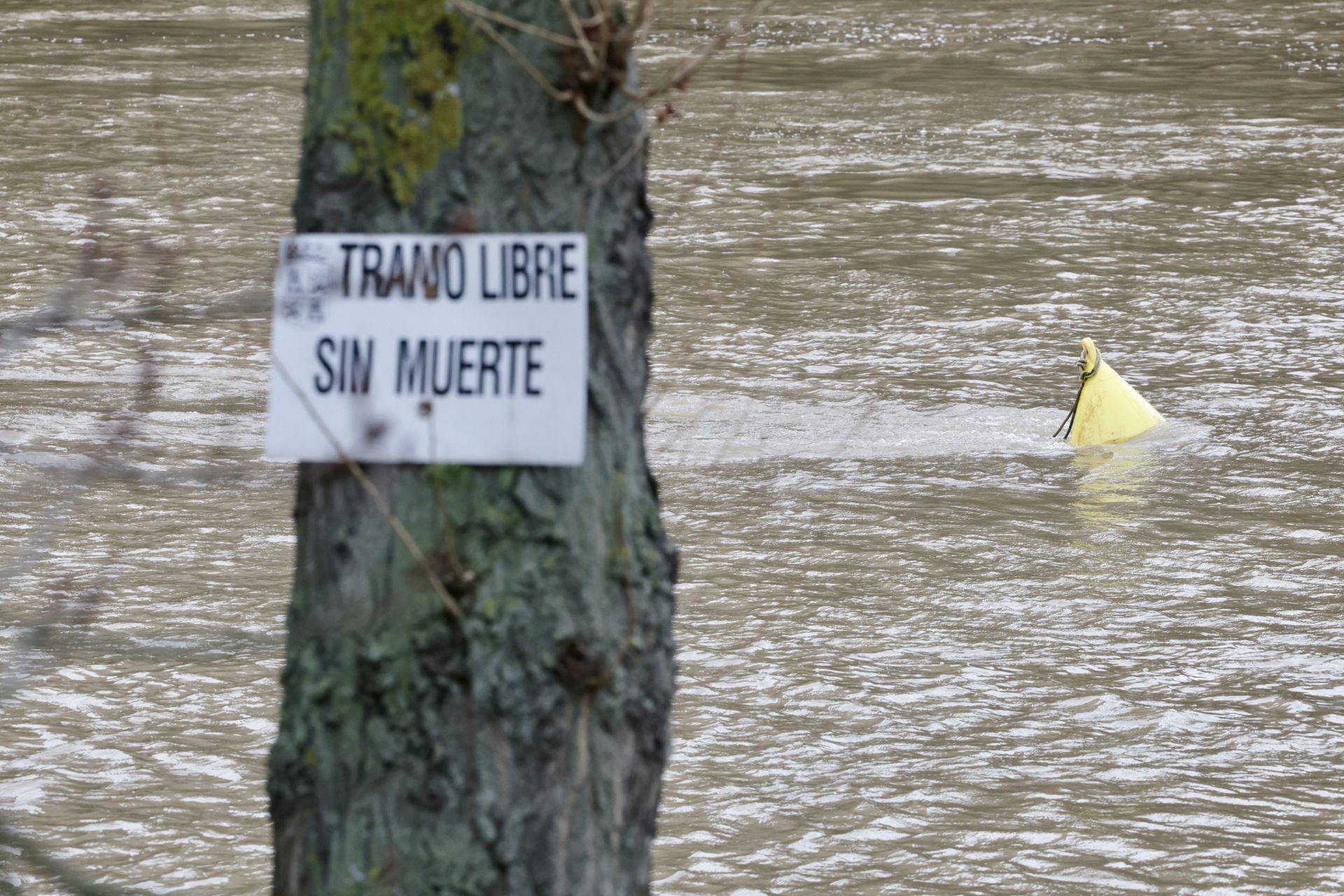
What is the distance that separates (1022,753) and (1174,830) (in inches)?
20.9

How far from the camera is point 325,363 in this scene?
2.21 meters

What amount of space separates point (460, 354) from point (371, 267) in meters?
0.15

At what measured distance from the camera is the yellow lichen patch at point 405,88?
2189 millimetres

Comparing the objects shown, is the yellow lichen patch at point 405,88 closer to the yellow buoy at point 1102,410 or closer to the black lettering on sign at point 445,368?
the black lettering on sign at point 445,368

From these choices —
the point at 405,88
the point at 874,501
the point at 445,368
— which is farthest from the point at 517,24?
the point at 874,501

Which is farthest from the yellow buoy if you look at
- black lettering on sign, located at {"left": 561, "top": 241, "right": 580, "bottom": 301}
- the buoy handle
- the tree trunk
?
black lettering on sign, located at {"left": 561, "top": 241, "right": 580, "bottom": 301}

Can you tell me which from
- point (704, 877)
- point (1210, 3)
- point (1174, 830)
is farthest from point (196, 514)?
point (1210, 3)

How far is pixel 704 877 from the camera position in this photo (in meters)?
4.41

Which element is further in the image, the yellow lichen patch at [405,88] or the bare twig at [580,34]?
the yellow lichen patch at [405,88]

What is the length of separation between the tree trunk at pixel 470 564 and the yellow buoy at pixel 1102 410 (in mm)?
5778

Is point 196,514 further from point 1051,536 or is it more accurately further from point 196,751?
point 1051,536

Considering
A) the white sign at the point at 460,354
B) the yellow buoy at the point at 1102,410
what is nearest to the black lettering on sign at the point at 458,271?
the white sign at the point at 460,354

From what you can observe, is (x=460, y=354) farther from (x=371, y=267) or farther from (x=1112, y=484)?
(x=1112, y=484)

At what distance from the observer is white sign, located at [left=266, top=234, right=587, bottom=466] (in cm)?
220
